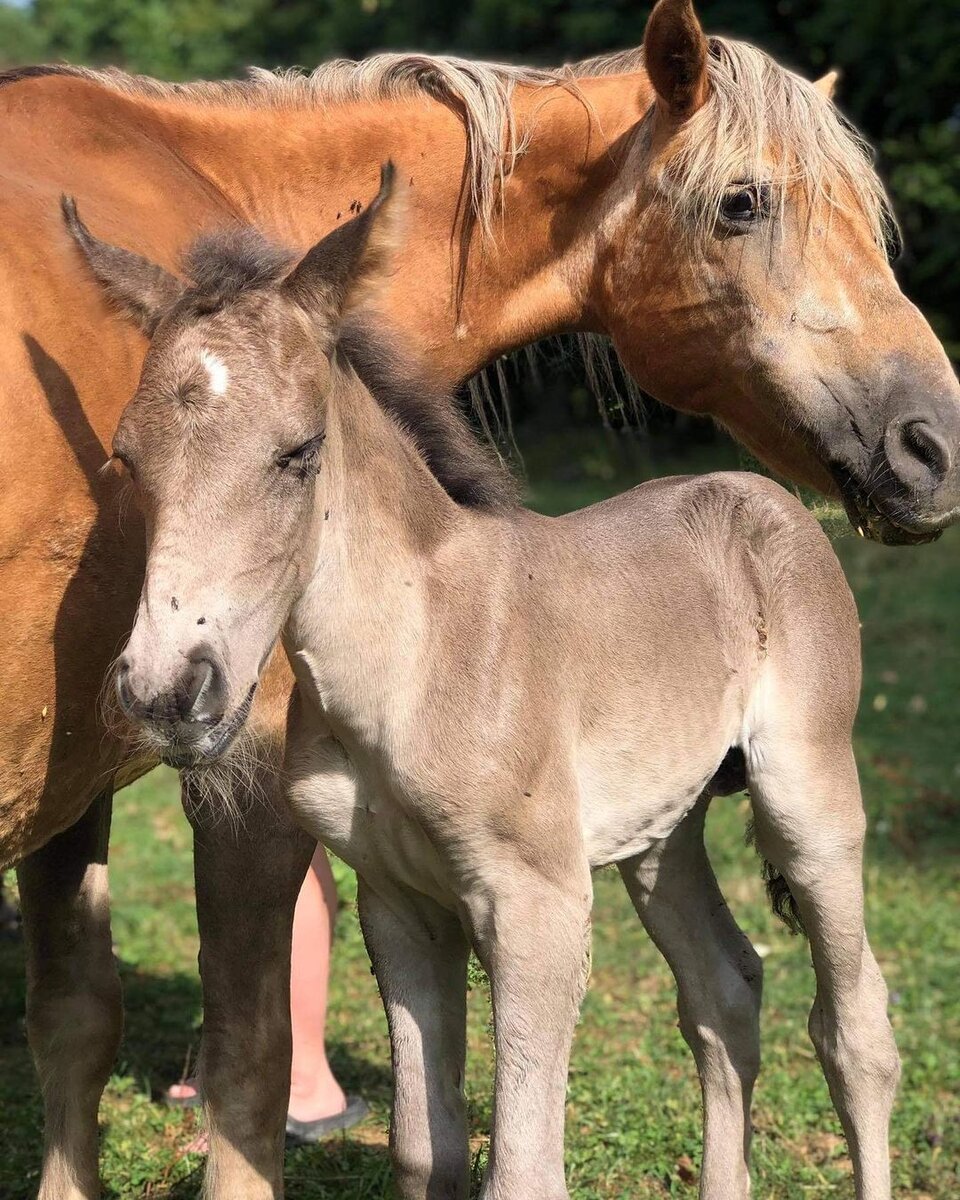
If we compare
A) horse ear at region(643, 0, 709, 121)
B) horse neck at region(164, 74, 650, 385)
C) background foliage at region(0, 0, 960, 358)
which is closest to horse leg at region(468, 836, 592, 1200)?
horse neck at region(164, 74, 650, 385)

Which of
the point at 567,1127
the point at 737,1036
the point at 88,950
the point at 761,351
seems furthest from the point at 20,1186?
the point at 761,351

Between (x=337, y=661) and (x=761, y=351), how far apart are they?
1229 mm

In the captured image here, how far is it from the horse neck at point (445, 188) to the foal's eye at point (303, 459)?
102 centimetres

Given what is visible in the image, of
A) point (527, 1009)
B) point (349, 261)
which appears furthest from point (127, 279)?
point (527, 1009)

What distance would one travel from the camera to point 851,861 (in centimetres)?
330

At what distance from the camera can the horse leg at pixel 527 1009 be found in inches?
104

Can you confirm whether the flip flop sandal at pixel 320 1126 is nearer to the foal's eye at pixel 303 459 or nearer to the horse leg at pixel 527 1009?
the horse leg at pixel 527 1009

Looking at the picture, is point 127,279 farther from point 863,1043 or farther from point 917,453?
point 863,1043

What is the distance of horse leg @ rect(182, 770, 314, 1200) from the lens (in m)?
3.19

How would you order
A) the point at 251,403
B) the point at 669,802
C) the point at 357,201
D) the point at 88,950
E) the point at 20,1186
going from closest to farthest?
the point at 251,403 → the point at 669,802 → the point at 357,201 → the point at 88,950 → the point at 20,1186

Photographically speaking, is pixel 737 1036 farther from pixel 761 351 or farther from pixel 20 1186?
pixel 20 1186

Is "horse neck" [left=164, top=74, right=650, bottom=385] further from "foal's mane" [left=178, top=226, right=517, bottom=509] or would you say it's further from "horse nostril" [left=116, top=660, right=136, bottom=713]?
"horse nostril" [left=116, top=660, right=136, bottom=713]

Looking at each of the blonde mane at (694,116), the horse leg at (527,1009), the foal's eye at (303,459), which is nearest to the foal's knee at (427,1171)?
the horse leg at (527,1009)

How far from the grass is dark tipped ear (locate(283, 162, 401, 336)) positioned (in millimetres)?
2438
